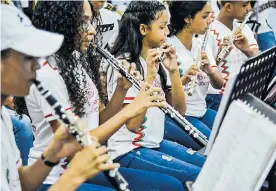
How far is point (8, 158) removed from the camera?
1.41 meters

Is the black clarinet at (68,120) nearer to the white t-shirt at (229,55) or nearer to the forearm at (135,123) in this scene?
the forearm at (135,123)

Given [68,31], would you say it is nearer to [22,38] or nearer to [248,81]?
[22,38]

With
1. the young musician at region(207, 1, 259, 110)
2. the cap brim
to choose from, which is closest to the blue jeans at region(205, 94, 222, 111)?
the young musician at region(207, 1, 259, 110)

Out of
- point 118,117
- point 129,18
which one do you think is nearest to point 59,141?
point 118,117

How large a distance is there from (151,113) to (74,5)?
0.62 meters

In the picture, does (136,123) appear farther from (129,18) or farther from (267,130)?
(267,130)

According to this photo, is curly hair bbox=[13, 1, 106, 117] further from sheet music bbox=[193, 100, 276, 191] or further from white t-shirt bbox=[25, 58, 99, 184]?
sheet music bbox=[193, 100, 276, 191]

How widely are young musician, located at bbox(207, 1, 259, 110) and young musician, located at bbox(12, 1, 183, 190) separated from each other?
3.86 ft

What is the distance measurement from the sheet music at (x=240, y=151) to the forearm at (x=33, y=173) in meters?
0.47

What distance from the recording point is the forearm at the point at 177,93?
2.30 metres

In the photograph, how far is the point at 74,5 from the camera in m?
1.84

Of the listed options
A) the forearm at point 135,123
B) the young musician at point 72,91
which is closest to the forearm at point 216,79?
the forearm at point 135,123

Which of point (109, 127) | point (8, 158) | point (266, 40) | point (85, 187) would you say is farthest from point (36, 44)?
point (266, 40)

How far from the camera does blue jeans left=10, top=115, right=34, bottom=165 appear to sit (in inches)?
95.0
